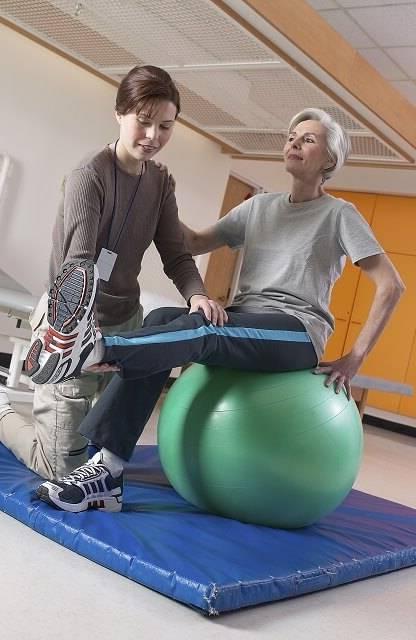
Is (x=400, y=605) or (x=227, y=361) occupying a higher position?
(x=227, y=361)

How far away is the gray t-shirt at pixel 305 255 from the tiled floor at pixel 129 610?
2.77ft

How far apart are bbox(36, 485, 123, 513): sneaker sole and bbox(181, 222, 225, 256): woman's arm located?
3.61 feet

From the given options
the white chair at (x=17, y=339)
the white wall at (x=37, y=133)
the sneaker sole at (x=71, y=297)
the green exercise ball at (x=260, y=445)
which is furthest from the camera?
the white wall at (x=37, y=133)

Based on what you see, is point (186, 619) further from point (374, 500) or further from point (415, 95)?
point (415, 95)

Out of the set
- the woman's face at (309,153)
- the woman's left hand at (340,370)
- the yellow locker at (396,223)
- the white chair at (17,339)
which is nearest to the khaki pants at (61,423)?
the woman's left hand at (340,370)

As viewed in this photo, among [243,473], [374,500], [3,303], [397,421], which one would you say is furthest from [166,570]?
[397,421]

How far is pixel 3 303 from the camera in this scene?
4.42m

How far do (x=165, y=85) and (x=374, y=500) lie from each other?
2105 millimetres

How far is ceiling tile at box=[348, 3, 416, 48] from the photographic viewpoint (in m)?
5.02

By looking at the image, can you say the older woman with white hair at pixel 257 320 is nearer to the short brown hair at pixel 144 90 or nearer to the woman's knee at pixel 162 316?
the woman's knee at pixel 162 316

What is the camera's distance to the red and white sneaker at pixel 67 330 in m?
1.92

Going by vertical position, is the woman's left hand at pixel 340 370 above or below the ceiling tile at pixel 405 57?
below

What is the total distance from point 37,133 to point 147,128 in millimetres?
3701

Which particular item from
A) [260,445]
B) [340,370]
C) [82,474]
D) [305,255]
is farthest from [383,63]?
[82,474]
